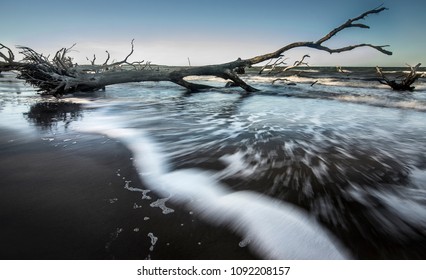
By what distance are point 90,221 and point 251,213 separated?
0.99 metres

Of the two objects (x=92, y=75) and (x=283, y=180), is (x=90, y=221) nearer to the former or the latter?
(x=283, y=180)

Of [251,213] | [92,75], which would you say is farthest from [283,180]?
[92,75]

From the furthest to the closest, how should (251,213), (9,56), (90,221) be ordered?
(9,56) → (251,213) → (90,221)

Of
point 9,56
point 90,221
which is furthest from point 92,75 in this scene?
point 90,221

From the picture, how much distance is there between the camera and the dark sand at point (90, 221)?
1.30m

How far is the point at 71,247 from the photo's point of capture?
1.30 meters

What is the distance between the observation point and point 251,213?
1.69m

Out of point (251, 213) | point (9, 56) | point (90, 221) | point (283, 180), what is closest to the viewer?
point (90, 221)

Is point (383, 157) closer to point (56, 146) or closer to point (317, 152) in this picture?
point (317, 152)

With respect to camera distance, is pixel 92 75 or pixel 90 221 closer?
pixel 90 221

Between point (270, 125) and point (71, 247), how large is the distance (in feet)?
12.6

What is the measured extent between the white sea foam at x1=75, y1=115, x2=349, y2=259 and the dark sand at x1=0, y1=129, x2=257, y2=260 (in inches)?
4.3

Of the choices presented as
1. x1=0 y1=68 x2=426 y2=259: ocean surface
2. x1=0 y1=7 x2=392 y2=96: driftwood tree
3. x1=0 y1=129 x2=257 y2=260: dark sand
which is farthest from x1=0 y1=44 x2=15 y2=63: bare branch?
x1=0 y1=129 x2=257 y2=260: dark sand
